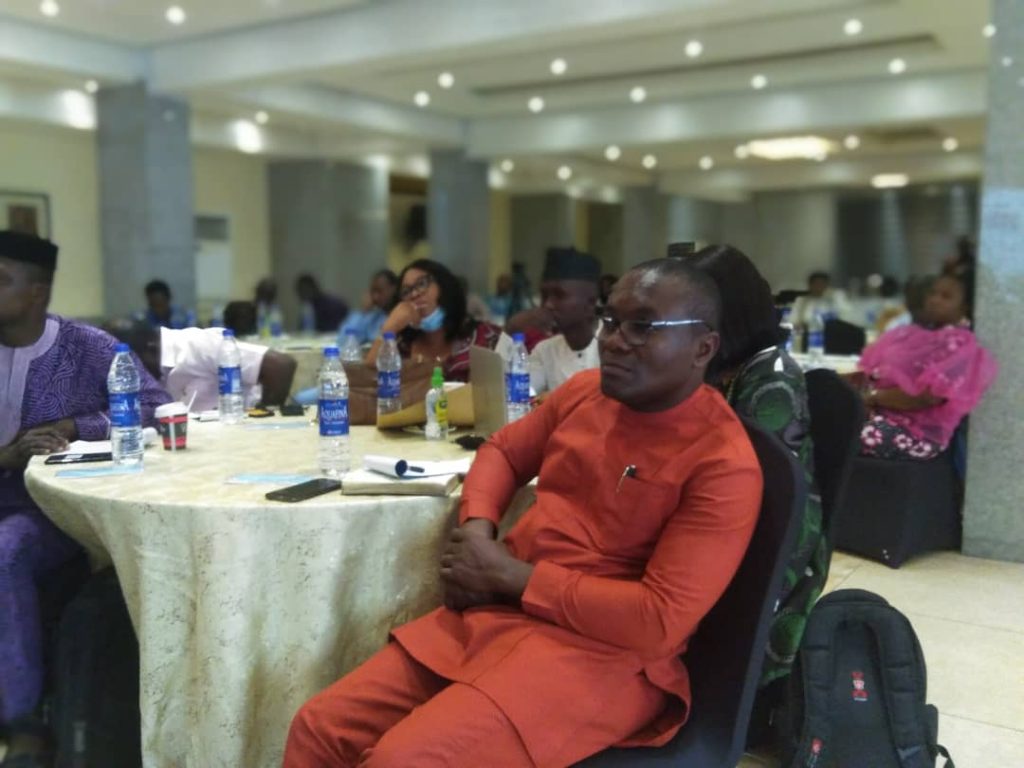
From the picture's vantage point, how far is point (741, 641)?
160 cm

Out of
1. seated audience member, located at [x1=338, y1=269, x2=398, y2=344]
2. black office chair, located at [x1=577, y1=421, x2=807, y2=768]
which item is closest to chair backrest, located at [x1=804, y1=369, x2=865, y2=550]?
black office chair, located at [x1=577, y1=421, x2=807, y2=768]

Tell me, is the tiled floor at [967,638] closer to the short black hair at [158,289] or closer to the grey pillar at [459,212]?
the short black hair at [158,289]

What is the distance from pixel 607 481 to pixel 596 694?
37 centimetres

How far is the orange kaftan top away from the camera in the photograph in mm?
1511

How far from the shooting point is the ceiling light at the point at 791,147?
13.1m

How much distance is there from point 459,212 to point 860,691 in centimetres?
1174

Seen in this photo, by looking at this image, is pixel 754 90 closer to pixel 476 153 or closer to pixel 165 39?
pixel 476 153

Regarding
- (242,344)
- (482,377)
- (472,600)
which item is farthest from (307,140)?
(472,600)

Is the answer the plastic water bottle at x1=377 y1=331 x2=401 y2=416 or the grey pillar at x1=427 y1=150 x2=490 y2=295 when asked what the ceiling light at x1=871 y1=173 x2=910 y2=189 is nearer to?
the grey pillar at x1=427 y1=150 x2=490 y2=295

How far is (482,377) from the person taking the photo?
8.64 feet

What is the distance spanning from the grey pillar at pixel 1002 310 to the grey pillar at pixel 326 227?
10864mm

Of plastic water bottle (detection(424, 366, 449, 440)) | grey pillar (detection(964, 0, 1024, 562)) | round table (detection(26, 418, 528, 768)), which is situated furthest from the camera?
grey pillar (detection(964, 0, 1024, 562))

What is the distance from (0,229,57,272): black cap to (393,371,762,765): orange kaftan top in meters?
1.64

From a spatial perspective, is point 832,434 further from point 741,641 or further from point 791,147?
point 791,147
